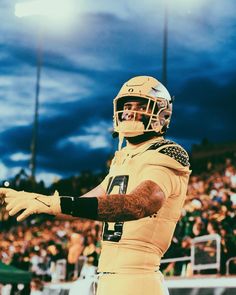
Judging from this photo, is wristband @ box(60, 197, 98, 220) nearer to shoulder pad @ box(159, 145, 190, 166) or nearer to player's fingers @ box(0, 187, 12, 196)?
player's fingers @ box(0, 187, 12, 196)

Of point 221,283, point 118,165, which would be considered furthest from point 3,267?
point 118,165

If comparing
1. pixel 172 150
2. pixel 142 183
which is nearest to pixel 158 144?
pixel 172 150

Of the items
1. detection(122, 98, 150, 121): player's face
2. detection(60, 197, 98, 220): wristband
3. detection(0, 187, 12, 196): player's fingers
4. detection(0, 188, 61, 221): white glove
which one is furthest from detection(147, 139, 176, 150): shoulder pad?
detection(0, 187, 12, 196): player's fingers

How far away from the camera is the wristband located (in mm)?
2898

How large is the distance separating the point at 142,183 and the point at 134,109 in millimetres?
534

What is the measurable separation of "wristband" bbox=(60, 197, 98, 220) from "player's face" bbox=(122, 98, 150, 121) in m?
0.69

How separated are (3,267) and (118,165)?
29.7 feet

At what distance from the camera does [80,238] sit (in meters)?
14.7

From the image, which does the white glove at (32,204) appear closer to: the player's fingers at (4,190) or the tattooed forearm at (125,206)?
the player's fingers at (4,190)

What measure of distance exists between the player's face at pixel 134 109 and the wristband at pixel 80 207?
691 mm

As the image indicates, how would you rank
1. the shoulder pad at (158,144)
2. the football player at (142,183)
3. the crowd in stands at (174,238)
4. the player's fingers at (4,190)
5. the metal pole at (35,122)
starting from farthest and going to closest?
the metal pole at (35,122), the crowd in stands at (174,238), the shoulder pad at (158,144), the football player at (142,183), the player's fingers at (4,190)

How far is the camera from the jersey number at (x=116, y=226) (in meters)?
3.44

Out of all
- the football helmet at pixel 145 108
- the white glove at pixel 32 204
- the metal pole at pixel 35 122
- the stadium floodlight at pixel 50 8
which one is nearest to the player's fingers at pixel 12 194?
the white glove at pixel 32 204

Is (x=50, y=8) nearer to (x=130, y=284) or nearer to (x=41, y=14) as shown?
(x=41, y=14)
